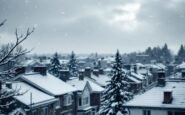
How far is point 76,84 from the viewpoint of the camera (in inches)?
2132

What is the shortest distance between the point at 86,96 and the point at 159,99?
69.9ft

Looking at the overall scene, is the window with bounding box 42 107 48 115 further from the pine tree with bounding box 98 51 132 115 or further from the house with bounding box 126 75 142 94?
the house with bounding box 126 75 142 94

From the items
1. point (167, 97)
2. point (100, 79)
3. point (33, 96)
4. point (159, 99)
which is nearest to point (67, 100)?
point (33, 96)

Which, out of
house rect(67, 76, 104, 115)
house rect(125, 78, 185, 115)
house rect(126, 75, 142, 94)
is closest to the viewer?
house rect(125, 78, 185, 115)

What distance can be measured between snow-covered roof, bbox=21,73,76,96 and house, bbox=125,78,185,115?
11962mm

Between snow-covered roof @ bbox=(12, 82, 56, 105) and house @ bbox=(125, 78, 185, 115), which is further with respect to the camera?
snow-covered roof @ bbox=(12, 82, 56, 105)

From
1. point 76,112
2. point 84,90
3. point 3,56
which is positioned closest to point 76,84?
point 84,90

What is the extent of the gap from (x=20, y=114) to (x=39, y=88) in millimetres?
7932

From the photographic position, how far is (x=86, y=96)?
53.3 m

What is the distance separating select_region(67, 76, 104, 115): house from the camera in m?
51.5

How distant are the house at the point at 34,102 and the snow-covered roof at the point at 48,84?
95cm

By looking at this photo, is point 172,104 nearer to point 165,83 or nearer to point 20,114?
point 165,83

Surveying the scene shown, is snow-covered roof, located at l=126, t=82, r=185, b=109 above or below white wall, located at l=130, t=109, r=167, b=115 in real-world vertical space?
above

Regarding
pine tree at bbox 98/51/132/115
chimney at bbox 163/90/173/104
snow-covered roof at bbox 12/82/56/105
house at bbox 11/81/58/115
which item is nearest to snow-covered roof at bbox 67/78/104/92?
house at bbox 11/81/58/115
